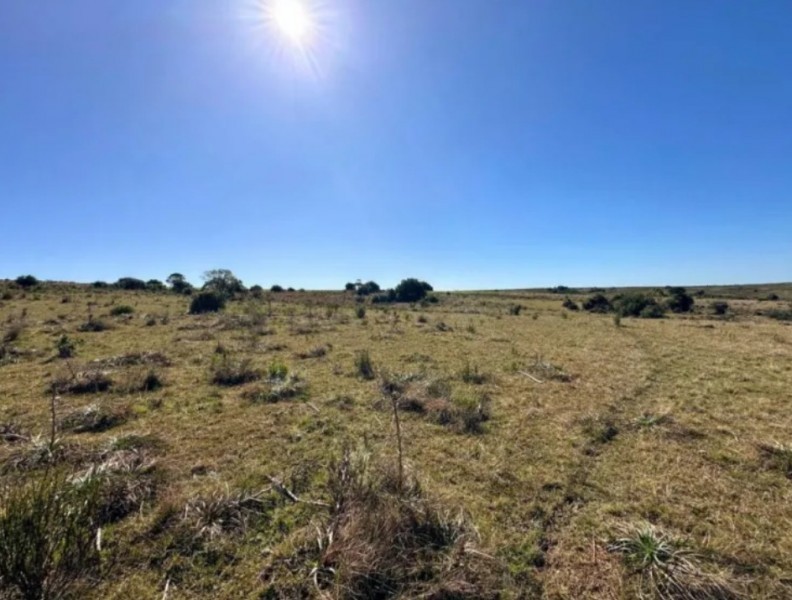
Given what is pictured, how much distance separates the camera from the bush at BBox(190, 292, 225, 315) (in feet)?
89.8

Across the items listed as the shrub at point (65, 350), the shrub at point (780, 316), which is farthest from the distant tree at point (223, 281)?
the shrub at point (780, 316)

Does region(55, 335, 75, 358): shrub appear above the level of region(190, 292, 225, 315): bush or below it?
below

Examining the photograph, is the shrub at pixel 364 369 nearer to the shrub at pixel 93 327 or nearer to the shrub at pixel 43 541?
the shrub at pixel 43 541

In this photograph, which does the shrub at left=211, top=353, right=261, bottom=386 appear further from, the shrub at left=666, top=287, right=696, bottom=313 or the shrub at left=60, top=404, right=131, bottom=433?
the shrub at left=666, top=287, right=696, bottom=313

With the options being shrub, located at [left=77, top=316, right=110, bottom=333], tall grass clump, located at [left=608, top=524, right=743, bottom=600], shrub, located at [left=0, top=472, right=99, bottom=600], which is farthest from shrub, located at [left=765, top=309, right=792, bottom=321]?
shrub, located at [left=77, top=316, right=110, bottom=333]

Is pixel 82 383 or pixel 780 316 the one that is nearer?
pixel 82 383

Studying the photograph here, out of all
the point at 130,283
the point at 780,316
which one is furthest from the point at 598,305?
the point at 130,283

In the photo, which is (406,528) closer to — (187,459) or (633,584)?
(633,584)

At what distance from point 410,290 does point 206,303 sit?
28.4 m

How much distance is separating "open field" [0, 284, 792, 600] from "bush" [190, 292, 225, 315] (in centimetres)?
1566

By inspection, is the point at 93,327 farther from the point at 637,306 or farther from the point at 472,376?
the point at 637,306

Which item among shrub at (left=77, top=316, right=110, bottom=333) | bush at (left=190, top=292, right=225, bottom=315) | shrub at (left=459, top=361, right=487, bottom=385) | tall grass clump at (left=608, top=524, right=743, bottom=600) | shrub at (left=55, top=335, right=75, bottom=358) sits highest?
bush at (left=190, top=292, right=225, bottom=315)

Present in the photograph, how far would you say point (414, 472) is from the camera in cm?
506

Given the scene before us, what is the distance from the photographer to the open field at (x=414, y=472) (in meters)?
3.29
